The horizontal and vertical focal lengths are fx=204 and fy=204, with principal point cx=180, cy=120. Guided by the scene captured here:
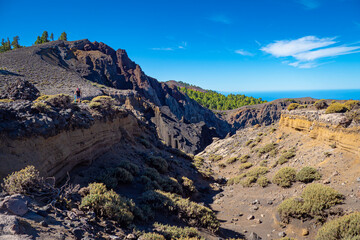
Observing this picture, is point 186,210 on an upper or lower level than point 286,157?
lower

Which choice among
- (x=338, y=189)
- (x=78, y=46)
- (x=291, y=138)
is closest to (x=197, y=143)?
(x=291, y=138)

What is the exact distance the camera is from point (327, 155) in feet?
41.7

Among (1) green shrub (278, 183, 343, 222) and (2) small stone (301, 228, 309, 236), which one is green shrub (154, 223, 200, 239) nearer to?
(2) small stone (301, 228, 309, 236)

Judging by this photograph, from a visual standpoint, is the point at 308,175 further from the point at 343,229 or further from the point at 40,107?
the point at 40,107

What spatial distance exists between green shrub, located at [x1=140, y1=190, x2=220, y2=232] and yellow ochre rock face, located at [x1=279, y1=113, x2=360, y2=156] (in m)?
9.18

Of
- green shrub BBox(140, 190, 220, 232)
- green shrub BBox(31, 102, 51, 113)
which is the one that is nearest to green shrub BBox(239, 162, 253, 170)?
green shrub BBox(140, 190, 220, 232)

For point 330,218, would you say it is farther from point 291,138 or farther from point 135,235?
point 291,138

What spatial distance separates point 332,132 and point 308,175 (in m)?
3.93

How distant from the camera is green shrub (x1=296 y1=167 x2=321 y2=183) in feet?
37.8

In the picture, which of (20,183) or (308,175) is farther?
(308,175)

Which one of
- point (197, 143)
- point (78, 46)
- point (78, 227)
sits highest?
point (78, 46)

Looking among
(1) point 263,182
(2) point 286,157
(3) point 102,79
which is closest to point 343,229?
(1) point 263,182

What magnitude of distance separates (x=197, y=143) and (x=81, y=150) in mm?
46428

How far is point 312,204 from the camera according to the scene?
8.62 metres
